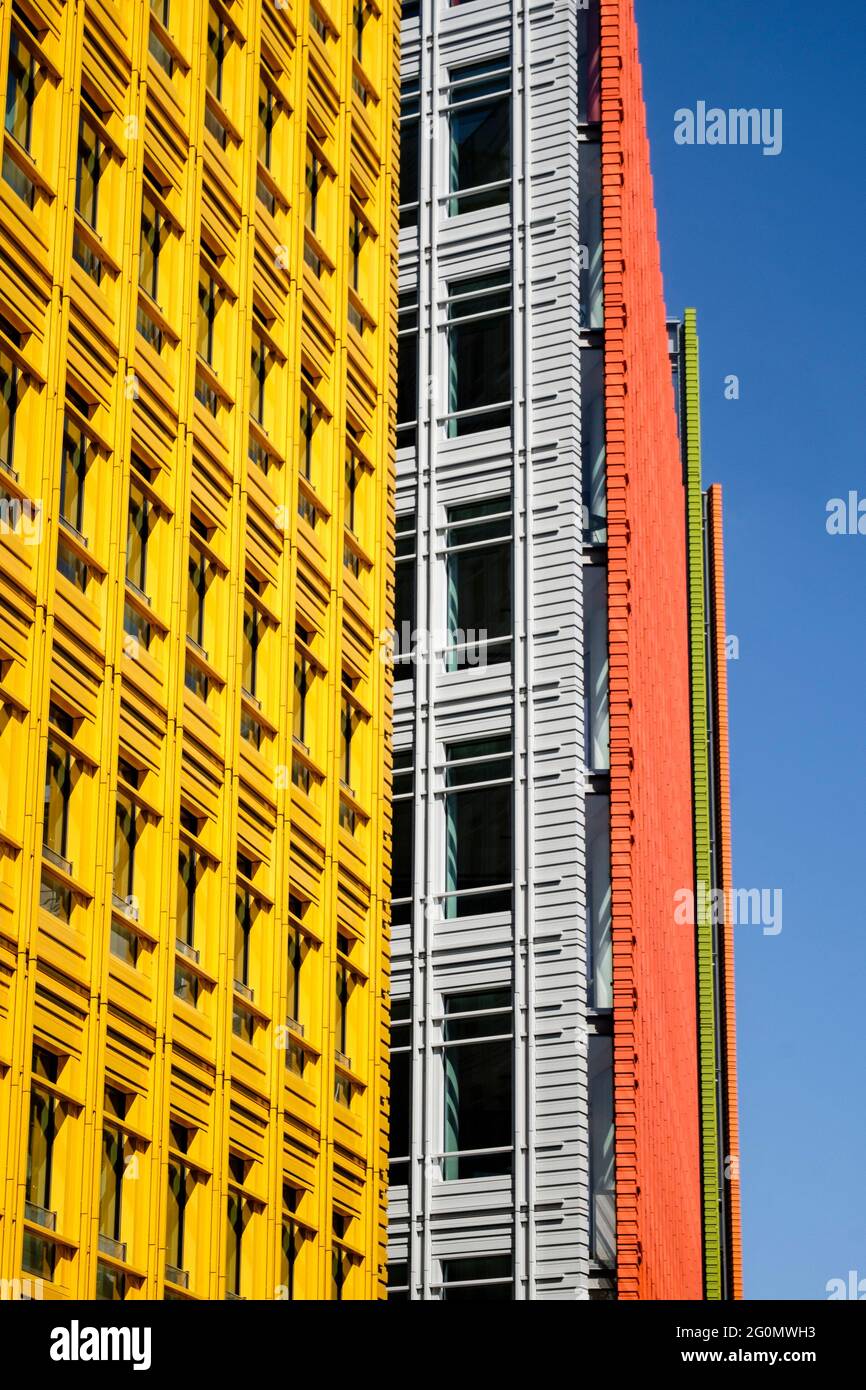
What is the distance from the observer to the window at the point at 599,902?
170 feet

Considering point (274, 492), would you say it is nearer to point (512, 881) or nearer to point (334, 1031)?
point (334, 1031)

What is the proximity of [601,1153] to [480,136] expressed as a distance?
2398 centimetres

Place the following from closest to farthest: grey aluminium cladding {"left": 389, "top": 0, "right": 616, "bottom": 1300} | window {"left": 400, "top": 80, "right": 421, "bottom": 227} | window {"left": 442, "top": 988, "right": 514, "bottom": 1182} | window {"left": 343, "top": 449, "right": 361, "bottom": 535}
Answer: window {"left": 343, "top": 449, "right": 361, "bottom": 535}, grey aluminium cladding {"left": 389, "top": 0, "right": 616, "bottom": 1300}, window {"left": 442, "top": 988, "right": 514, "bottom": 1182}, window {"left": 400, "top": 80, "right": 421, "bottom": 227}

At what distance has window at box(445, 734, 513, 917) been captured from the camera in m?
51.8

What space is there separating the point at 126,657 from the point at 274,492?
26.2 feet

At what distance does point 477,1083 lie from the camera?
50.5 meters

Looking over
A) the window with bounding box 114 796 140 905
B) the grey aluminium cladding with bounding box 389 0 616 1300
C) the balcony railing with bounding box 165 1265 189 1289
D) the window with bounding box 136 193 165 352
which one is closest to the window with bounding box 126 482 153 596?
the window with bounding box 136 193 165 352

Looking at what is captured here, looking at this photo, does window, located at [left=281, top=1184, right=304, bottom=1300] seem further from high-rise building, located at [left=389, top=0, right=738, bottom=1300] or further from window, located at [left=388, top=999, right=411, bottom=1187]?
window, located at [left=388, top=999, right=411, bottom=1187]

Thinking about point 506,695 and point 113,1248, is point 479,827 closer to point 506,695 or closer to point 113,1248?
point 506,695

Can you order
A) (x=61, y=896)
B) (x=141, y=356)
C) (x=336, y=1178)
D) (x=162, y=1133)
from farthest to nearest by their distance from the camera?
1. (x=336, y=1178)
2. (x=141, y=356)
3. (x=162, y=1133)
4. (x=61, y=896)

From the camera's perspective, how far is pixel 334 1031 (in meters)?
39.1

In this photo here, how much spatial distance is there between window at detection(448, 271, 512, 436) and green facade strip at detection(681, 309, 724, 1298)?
1717 inches
